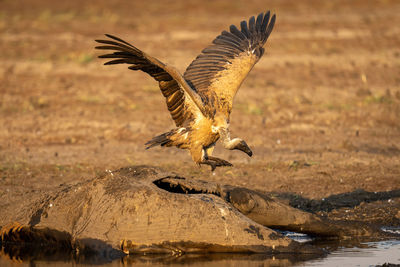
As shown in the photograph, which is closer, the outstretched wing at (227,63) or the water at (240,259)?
the water at (240,259)

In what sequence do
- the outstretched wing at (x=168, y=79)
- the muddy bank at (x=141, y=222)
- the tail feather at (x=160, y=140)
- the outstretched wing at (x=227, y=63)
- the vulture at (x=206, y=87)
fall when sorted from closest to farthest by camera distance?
1. the muddy bank at (x=141, y=222)
2. the outstretched wing at (x=168, y=79)
3. the vulture at (x=206, y=87)
4. the tail feather at (x=160, y=140)
5. the outstretched wing at (x=227, y=63)

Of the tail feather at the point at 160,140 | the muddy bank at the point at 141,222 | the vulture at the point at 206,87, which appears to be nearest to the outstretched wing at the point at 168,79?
the vulture at the point at 206,87

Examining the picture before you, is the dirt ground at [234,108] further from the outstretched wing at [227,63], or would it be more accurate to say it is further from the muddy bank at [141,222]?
the outstretched wing at [227,63]

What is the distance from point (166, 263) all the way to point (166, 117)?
665 centimetres

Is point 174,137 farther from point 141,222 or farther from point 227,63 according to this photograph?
point 141,222

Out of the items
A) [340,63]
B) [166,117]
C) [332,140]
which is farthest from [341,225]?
[340,63]

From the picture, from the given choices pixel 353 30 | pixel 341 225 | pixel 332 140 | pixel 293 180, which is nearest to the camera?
pixel 341 225

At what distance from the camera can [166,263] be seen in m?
6.80

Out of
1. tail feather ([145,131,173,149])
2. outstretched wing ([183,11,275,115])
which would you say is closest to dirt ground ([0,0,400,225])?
tail feather ([145,131,173,149])

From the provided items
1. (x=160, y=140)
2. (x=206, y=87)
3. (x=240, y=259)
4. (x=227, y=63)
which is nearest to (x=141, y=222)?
(x=240, y=259)

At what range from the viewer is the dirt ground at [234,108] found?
33.8 feet

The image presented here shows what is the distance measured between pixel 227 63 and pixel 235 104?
4.91 meters

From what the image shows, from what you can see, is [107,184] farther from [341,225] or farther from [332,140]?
[332,140]

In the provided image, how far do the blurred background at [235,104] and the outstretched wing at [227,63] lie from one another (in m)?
1.61
